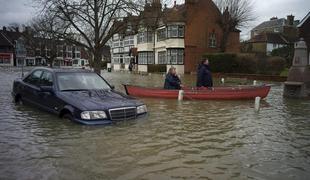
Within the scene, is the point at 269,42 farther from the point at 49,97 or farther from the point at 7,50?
the point at 49,97

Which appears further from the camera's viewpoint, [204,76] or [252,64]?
[252,64]

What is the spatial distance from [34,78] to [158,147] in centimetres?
659

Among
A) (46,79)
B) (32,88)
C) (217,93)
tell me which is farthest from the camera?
(217,93)

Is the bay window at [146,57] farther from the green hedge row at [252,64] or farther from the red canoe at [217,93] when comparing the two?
the red canoe at [217,93]

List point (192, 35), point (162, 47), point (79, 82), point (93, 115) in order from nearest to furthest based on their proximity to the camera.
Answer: point (93, 115)
point (79, 82)
point (192, 35)
point (162, 47)

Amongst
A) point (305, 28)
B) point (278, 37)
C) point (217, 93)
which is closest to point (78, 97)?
point (217, 93)

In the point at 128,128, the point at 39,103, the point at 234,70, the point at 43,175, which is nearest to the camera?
the point at 43,175

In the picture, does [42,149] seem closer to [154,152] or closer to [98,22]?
[154,152]

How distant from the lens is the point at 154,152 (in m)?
7.97

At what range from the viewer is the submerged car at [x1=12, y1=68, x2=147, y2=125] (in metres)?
9.95

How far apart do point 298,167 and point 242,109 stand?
8.27 meters

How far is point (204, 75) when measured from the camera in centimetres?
1875

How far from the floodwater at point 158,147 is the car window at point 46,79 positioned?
40.3 inches

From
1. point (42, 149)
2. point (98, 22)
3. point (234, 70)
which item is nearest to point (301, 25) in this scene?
point (234, 70)
